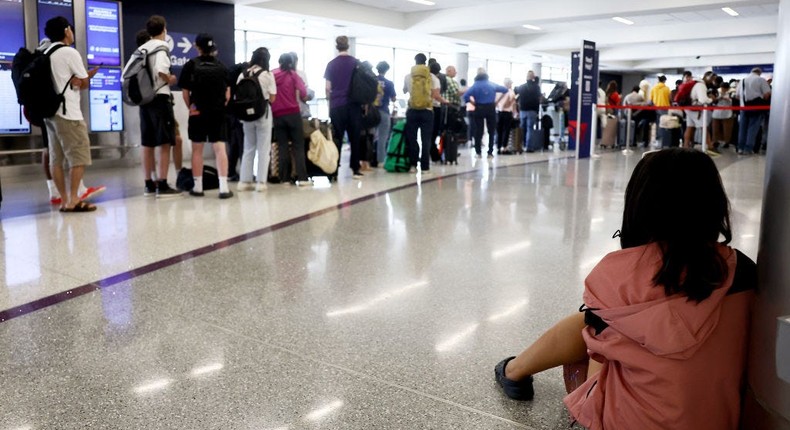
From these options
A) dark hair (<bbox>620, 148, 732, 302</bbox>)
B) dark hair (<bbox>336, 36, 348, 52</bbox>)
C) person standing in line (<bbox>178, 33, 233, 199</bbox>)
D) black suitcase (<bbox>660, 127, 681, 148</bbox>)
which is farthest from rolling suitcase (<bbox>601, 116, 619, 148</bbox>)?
dark hair (<bbox>620, 148, 732, 302</bbox>)

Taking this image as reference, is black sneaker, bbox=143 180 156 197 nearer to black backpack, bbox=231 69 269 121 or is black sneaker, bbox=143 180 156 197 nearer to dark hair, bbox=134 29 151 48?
black backpack, bbox=231 69 269 121

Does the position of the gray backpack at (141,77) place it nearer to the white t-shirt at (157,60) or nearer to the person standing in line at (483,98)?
the white t-shirt at (157,60)

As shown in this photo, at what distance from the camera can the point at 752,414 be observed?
1.61 m

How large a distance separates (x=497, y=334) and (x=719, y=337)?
1217 millimetres

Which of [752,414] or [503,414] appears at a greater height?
[752,414]

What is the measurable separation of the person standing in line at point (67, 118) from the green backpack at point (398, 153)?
4.13 meters

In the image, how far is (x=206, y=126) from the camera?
6.26 m

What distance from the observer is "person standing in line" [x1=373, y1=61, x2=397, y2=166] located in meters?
9.33

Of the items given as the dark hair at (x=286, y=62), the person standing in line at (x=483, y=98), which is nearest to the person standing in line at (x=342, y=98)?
the dark hair at (x=286, y=62)

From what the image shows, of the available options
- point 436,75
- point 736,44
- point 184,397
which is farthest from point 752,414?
point 736,44

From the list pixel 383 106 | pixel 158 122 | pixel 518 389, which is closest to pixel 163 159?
pixel 158 122

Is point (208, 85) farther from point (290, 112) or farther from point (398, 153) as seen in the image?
point (398, 153)

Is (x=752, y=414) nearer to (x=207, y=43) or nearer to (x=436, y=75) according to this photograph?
(x=207, y=43)

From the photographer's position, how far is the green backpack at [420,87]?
8.46 meters
